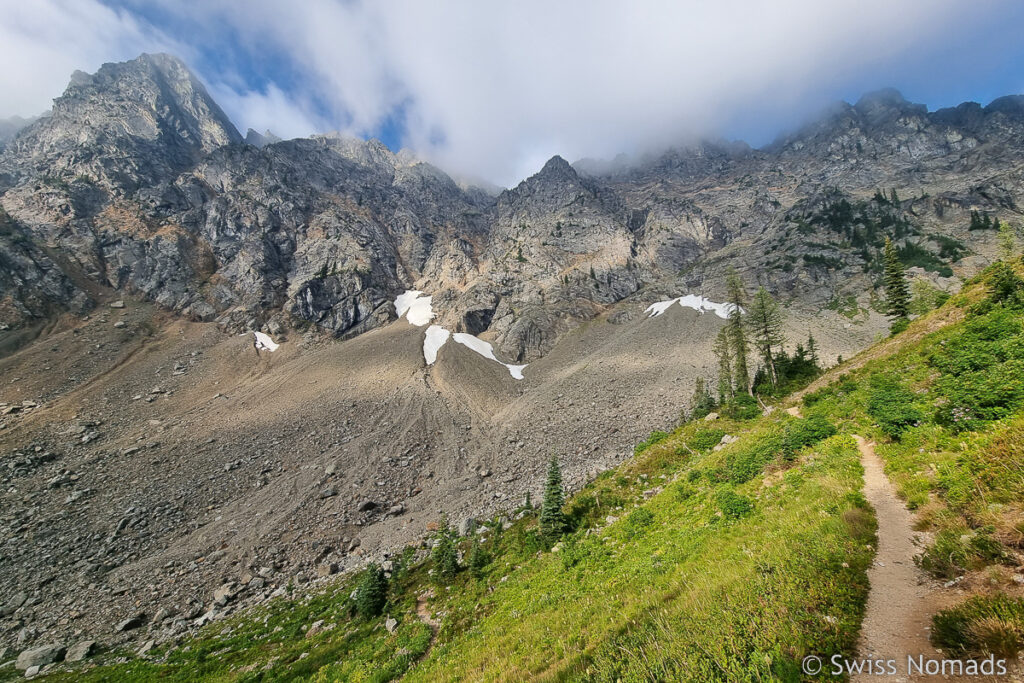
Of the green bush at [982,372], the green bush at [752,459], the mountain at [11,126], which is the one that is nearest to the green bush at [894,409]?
the green bush at [982,372]

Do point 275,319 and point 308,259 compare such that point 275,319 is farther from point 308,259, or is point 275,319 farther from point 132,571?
point 132,571

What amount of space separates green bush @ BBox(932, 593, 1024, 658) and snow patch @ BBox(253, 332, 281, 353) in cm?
10203

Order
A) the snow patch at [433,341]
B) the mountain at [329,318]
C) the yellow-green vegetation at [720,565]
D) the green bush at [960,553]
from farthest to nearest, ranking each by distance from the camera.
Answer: the snow patch at [433,341], the mountain at [329,318], the yellow-green vegetation at [720,565], the green bush at [960,553]

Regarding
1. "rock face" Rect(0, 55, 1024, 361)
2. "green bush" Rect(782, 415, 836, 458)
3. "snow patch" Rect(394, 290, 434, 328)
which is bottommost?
"green bush" Rect(782, 415, 836, 458)

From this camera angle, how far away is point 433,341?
3659 inches

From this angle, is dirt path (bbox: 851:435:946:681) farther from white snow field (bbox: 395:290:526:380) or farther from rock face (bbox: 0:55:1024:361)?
rock face (bbox: 0:55:1024:361)

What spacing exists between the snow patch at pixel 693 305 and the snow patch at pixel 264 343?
95423mm

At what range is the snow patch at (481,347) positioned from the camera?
8406 centimetres

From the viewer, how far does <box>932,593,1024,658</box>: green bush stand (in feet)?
11.3

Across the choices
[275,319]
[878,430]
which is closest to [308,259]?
[275,319]

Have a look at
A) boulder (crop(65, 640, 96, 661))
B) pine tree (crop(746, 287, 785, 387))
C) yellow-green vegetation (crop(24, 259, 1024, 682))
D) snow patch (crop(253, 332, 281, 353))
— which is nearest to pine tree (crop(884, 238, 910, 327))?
pine tree (crop(746, 287, 785, 387))

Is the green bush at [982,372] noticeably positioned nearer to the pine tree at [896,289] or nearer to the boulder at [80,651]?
the boulder at [80,651]

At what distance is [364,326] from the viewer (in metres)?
106

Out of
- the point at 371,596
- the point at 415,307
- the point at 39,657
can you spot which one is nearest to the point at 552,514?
the point at 371,596
